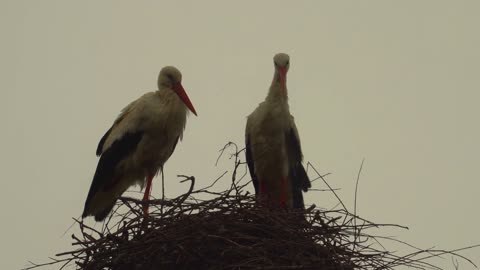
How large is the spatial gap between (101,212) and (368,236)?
197 centimetres

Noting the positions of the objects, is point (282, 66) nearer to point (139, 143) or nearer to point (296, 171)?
point (296, 171)

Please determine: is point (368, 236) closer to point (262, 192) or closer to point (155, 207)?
point (155, 207)

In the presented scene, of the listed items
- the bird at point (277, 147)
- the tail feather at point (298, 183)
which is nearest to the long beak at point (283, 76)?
the bird at point (277, 147)

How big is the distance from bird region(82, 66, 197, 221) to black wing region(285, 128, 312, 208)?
0.63 metres

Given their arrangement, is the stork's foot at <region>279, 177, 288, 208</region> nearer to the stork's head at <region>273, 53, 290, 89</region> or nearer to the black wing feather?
the stork's head at <region>273, 53, 290, 89</region>

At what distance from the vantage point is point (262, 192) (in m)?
5.30

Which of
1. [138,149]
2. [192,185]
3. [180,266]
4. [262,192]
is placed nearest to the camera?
[180,266]

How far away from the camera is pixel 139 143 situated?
16.3ft

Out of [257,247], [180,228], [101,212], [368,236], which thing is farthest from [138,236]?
[101,212]

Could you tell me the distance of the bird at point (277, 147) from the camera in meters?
5.14

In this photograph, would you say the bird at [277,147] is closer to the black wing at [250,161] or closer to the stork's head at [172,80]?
the black wing at [250,161]

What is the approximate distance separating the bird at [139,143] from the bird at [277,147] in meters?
0.42

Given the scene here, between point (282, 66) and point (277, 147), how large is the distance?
0.51m

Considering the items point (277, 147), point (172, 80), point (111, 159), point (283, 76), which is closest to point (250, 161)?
point (277, 147)
